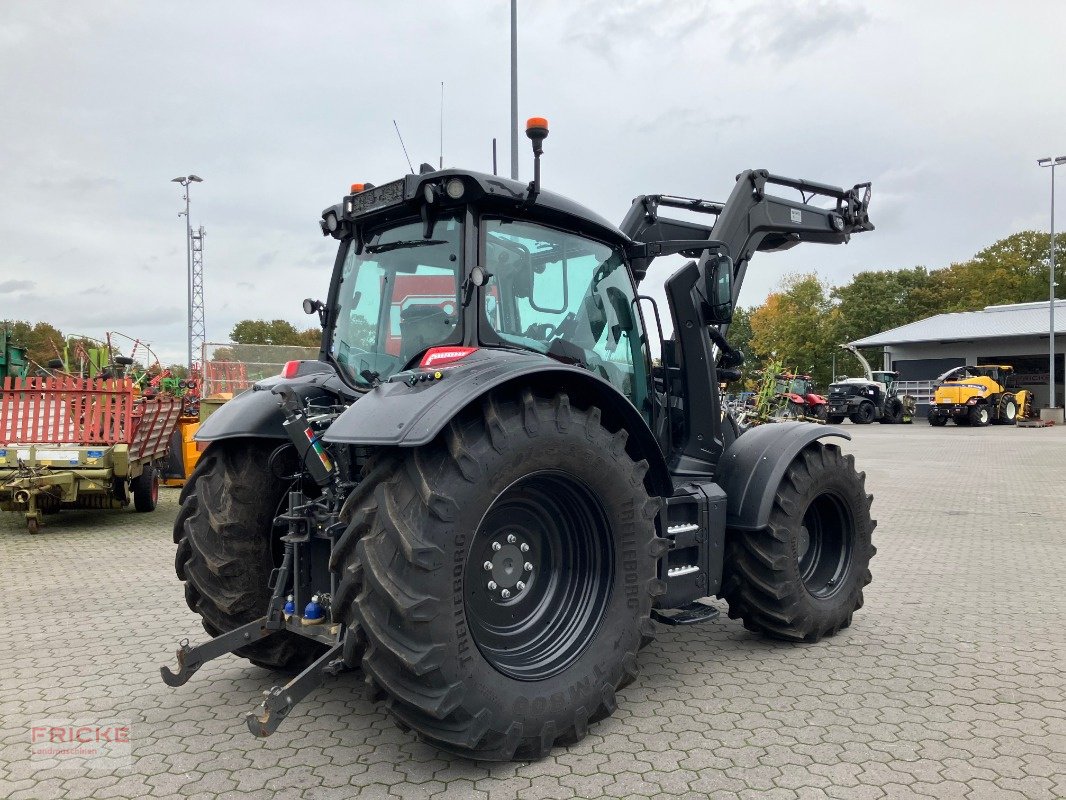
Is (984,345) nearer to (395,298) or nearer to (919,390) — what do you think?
(919,390)

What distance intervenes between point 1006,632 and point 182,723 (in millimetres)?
4770

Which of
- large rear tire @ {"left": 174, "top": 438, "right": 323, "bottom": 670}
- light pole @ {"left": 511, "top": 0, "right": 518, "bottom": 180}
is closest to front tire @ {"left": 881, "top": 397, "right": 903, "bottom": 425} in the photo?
light pole @ {"left": 511, "top": 0, "right": 518, "bottom": 180}

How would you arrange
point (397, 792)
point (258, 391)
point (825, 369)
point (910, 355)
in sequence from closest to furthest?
point (397, 792), point (258, 391), point (910, 355), point (825, 369)

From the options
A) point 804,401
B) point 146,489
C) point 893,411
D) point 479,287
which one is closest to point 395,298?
point 479,287

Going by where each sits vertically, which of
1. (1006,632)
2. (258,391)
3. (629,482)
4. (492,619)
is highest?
(258,391)

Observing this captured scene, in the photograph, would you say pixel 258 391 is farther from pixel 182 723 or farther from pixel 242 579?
pixel 182 723

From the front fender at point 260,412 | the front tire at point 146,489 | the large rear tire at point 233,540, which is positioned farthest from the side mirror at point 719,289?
the front tire at point 146,489

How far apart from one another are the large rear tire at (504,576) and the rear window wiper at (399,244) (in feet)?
3.09

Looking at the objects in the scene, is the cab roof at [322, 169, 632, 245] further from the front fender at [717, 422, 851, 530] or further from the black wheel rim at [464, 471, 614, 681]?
the front fender at [717, 422, 851, 530]

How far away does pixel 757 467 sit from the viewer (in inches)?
180

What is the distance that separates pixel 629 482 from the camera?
3555 millimetres

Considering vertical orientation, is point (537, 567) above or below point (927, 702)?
above

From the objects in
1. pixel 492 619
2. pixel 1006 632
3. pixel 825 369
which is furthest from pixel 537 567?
pixel 825 369

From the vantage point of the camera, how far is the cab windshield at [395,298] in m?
3.67
